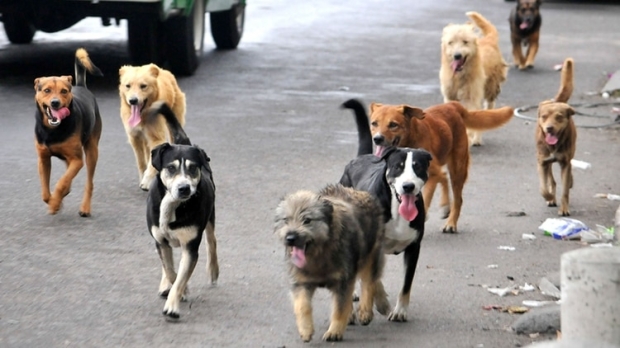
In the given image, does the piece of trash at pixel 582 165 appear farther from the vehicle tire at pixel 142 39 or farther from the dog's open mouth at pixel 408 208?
the vehicle tire at pixel 142 39

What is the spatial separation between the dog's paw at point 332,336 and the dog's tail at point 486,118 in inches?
148

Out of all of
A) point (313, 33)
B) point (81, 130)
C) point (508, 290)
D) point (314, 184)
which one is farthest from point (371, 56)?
point (508, 290)

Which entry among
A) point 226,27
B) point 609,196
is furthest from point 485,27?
point 226,27

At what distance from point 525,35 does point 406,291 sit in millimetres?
12922

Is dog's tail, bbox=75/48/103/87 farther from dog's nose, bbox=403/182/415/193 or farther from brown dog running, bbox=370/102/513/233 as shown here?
dog's nose, bbox=403/182/415/193

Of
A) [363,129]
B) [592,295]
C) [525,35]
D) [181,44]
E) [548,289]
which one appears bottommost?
[525,35]

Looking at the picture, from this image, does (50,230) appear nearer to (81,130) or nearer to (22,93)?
(81,130)

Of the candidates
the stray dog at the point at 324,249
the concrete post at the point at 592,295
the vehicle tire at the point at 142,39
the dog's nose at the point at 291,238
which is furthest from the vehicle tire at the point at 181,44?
the concrete post at the point at 592,295

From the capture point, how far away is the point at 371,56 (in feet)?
63.4

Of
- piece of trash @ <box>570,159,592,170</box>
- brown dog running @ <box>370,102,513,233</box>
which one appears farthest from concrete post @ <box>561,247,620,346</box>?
piece of trash @ <box>570,159,592,170</box>

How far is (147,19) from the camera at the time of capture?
1571cm

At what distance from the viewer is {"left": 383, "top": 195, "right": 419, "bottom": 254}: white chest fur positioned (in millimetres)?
6812

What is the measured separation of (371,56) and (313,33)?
2.84 m

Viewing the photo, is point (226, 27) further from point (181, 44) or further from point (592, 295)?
point (592, 295)
